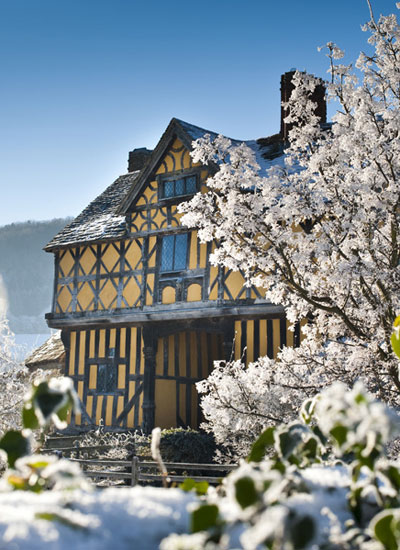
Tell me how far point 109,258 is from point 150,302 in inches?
92.5

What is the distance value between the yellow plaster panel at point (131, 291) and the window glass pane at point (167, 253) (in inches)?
39.1

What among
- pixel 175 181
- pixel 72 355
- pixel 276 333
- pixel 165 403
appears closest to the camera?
pixel 276 333

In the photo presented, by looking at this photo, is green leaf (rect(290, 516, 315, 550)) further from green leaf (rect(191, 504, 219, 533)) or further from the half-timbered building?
the half-timbered building

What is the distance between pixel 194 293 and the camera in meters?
17.3

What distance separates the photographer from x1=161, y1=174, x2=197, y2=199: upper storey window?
710 inches

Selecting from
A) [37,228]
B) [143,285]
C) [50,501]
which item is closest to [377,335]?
[50,501]

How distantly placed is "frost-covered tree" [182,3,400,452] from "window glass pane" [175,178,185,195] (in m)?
8.92

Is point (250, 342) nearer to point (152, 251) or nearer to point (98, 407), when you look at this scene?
point (152, 251)

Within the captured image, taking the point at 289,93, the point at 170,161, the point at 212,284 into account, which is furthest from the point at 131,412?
the point at 289,93

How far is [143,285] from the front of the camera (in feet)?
60.4

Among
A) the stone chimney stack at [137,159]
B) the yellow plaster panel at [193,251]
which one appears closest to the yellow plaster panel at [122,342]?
the yellow plaster panel at [193,251]

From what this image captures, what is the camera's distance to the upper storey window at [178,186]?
710 inches

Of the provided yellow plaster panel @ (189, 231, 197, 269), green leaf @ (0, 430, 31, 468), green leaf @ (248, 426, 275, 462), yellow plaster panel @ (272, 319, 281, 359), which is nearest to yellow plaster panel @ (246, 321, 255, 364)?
yellow plaster panel @ (272, 319, 281, 359)

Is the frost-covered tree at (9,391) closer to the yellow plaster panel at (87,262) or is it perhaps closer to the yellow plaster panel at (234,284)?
the yellow plaster panel at (87,262)
